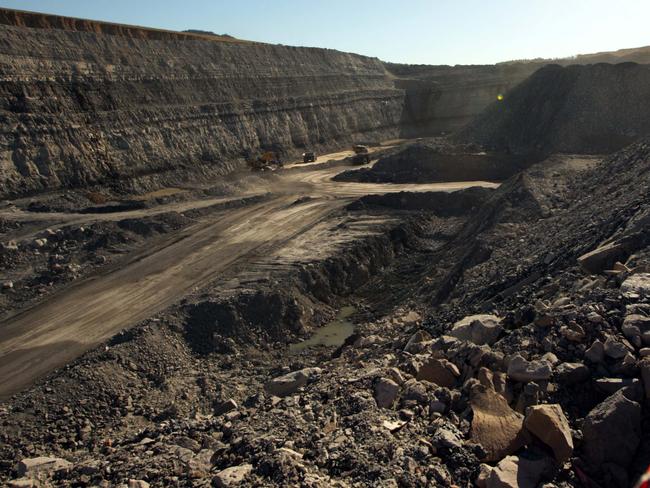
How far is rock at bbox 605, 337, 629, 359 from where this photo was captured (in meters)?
6.54

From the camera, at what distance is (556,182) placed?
2311 cm

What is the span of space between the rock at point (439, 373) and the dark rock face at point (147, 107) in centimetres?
2425

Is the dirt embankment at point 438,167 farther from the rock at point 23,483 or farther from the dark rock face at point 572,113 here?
the rock at point 23,483

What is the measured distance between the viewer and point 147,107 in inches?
1267

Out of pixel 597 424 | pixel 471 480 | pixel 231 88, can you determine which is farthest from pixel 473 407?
pixel 231 88

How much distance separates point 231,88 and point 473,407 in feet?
117

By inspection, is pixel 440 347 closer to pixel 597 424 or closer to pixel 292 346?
pixel 597 424

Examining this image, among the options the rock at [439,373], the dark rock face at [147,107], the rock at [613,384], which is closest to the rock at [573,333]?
the rock at [613,384]

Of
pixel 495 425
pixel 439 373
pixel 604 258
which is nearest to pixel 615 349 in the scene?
pixel 495 425

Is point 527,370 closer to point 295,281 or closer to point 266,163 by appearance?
point 295,281

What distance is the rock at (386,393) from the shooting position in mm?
7410

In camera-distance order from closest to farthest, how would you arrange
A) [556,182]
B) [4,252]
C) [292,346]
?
1. [292,346]
2. [4,252]
3. [556,182]

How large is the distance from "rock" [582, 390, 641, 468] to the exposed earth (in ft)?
0.10

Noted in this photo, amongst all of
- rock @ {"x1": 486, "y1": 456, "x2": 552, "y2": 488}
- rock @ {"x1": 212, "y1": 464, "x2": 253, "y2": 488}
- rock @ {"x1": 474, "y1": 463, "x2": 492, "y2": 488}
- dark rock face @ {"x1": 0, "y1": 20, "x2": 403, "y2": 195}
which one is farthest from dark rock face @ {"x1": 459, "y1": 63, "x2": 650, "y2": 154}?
rock @ {"x1": 212, "y1": 464, "x2": 253, "y2": 488}
